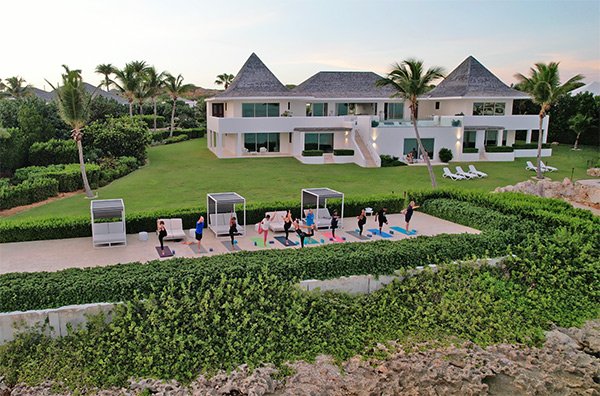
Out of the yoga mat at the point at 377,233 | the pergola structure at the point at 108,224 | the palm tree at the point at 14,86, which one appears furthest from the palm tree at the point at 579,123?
the palm tree at the point at 14,86

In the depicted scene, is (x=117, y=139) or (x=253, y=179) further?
(x=117, y=139)

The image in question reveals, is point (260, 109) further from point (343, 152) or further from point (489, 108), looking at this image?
point (489, 108)

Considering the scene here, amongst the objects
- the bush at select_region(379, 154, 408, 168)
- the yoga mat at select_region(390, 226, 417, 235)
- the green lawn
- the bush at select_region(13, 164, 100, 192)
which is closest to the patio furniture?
the green lawn

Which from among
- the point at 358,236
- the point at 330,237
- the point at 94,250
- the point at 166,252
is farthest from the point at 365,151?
the point at 94,250

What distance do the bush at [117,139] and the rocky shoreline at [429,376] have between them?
27.5m

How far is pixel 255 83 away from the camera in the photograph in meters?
42.2

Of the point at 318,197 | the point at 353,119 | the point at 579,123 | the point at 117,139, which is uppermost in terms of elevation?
the point at 353,119

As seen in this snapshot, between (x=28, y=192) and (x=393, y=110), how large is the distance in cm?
3127

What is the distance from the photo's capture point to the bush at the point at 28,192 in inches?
952

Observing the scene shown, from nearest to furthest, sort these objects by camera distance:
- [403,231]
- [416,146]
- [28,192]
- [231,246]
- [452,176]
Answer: [231,246] < [403,231] < [28,192] < [452,176] < [416,146]

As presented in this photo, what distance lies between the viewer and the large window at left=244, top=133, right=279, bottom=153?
41.8m

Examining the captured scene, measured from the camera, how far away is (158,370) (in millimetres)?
11375

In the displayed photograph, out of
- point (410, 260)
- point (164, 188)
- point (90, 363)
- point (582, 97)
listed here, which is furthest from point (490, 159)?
point (90, 363)

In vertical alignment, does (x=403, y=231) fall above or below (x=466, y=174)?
below
